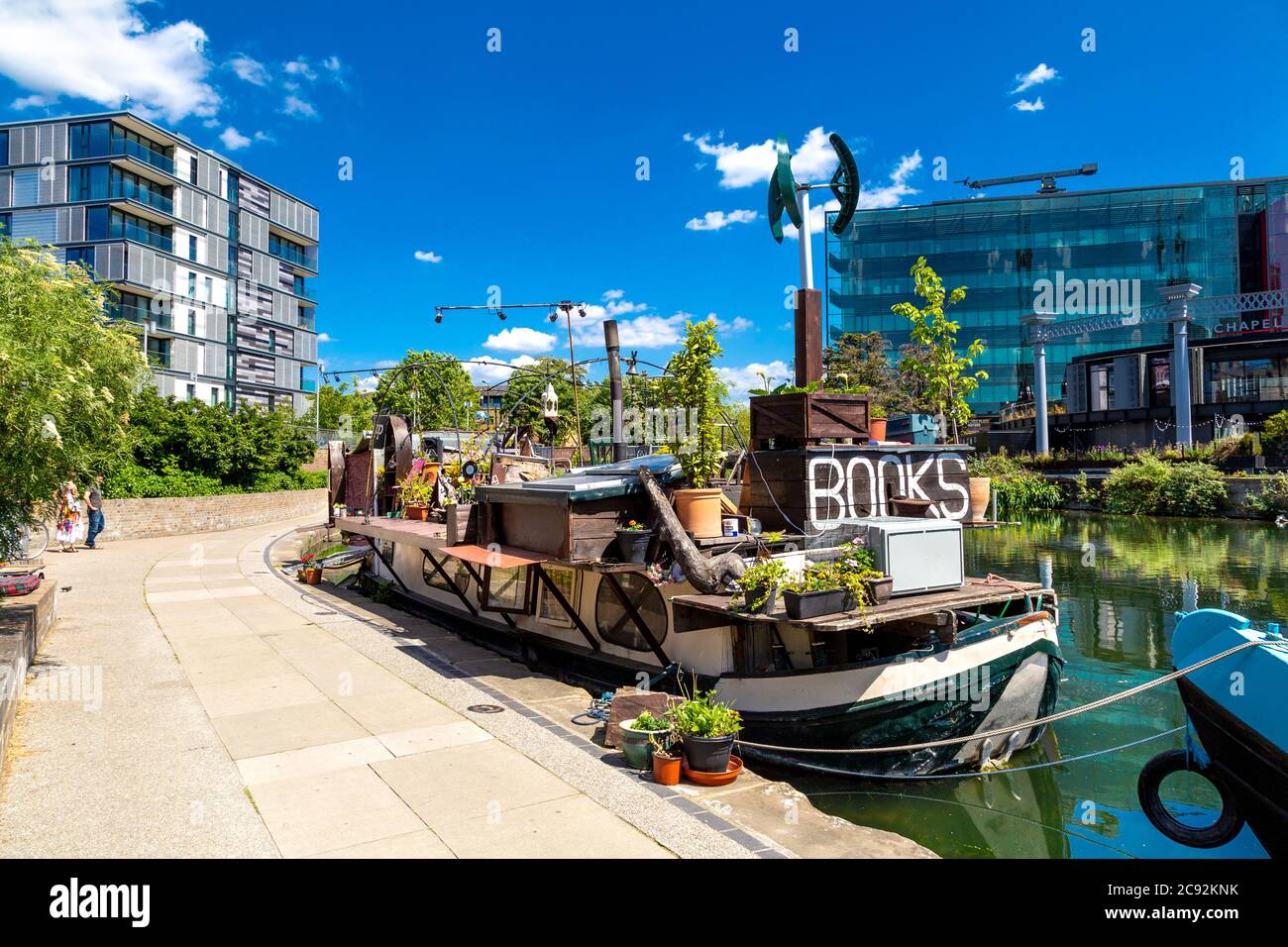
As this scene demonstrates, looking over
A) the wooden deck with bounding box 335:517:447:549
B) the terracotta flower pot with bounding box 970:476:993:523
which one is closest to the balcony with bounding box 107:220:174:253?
the wooden deck with bounding box 335:517:447:549

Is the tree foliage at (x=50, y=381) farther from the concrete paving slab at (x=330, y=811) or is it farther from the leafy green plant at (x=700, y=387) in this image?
the leafy green plant at (x=700, y=387)

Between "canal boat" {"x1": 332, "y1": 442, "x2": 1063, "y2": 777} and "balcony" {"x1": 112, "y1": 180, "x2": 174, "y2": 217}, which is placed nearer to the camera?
"canal boat" {"x1": 332, "y1": 442, "x2": 1063, "y2": 777}

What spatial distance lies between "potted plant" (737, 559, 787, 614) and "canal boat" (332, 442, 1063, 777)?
131 millimetres

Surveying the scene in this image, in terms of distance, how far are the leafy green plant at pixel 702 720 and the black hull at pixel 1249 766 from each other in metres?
4.02

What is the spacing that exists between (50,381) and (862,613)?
816 cm

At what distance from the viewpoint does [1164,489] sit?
41562 millimetres

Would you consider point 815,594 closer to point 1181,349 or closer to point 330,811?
point 330,811

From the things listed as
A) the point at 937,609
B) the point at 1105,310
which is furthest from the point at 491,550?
the point at 1105,310

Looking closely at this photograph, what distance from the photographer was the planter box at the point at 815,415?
970cm

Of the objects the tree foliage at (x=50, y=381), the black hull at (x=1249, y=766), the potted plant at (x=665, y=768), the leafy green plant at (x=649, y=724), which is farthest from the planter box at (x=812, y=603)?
the tree foliage at (x=50, y=381)

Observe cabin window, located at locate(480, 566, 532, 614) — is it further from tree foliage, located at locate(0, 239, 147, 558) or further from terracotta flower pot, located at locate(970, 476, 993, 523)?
terracotta flower pot, located at locate(970, 476, 993, 523)

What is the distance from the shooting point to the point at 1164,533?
3434 cm

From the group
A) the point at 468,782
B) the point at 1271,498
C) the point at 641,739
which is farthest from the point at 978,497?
the point at 1271,498

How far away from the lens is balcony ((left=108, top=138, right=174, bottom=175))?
156ft
